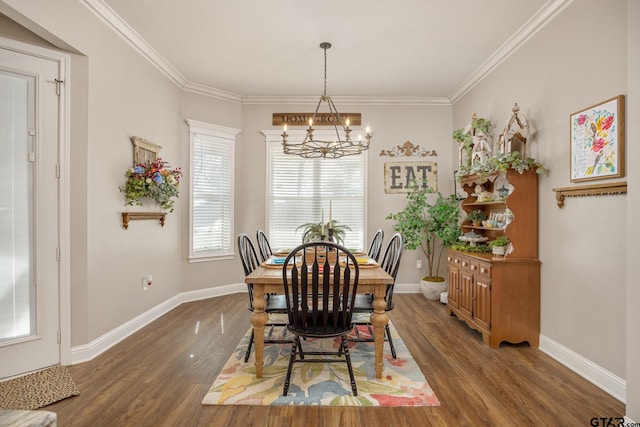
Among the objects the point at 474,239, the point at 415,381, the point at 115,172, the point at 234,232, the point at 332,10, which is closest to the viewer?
the point at 415,381

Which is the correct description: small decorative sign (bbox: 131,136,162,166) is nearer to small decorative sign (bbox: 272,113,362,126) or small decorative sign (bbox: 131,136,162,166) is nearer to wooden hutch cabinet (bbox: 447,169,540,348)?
small decorative sign (bbox: 272,113,362,126)

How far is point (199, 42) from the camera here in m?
3.53

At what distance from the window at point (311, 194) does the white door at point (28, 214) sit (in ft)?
9.49

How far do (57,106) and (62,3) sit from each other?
765 mm

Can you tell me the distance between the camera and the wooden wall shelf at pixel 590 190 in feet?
7.30

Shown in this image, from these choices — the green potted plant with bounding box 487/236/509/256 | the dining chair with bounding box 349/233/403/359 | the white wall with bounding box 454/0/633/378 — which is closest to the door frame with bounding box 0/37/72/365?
the dining chair with bounding box 349/233/403/359

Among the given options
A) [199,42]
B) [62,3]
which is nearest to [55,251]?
[62,3]

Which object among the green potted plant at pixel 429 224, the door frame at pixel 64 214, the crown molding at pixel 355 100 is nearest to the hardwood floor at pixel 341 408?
the door frame at pixel 64 214

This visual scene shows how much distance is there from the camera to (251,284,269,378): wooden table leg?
95.0 inches

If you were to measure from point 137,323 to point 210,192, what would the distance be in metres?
2.02

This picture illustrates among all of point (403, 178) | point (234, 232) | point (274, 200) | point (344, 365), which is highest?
point (403, 178)

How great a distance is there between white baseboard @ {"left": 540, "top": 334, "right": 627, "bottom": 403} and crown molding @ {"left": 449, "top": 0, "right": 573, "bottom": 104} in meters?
2.81

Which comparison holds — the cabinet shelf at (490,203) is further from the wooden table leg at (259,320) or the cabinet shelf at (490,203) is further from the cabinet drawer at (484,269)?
the wooden table leg at (259,320)

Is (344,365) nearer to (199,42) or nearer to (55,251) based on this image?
(55,251)
